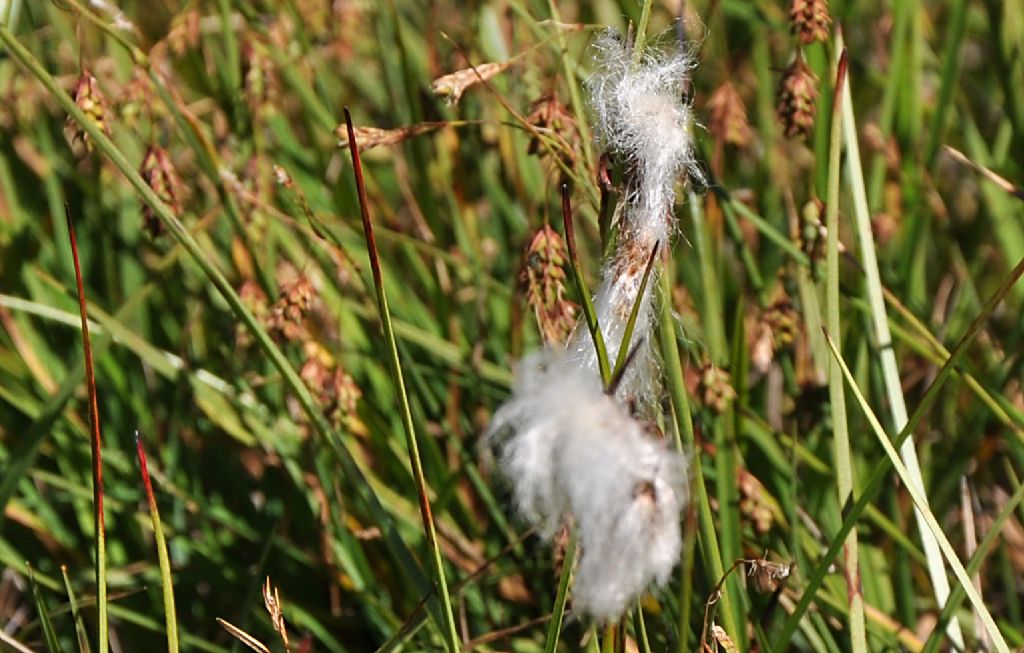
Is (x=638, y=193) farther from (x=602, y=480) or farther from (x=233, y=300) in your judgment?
(x=233, y=300)

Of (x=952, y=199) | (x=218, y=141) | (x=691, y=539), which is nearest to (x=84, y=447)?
(x=218, y=141)

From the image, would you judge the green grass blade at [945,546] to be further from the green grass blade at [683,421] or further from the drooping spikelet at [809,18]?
the drooping spikelet at [809,18]

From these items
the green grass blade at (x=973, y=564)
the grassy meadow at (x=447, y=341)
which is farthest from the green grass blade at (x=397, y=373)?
the green grass blade at (x=973, y=564)

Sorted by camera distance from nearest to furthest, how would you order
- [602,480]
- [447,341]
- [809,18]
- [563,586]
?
Result: [602,480] → [563,586] → [809,18] → [447,341]

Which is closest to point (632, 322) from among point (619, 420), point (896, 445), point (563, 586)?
point (619, 420)

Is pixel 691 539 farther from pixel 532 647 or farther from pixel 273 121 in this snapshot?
pixel 273 121

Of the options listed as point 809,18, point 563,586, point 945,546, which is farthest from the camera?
point 809,18
